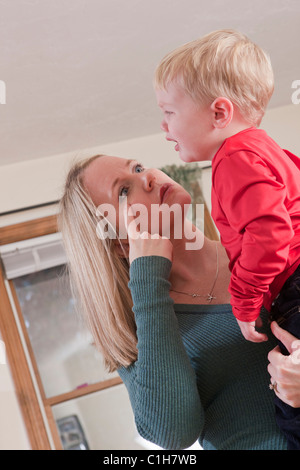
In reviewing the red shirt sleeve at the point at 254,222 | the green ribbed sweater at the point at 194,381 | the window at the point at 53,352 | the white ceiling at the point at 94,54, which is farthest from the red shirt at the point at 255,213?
the window at the point at 53,352

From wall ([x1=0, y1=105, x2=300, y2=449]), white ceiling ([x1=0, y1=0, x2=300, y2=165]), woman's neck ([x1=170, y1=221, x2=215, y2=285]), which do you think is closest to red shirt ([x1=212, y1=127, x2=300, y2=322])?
woman's neck ([x1=170, y1=221, x2=215, y2=285])

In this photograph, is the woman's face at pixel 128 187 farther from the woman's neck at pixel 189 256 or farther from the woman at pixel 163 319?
the woman's neck at pixel 189 256

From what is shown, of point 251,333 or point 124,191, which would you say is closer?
point 251,333

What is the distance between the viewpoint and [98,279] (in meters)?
1.16

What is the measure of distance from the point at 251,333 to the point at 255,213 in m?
0.21

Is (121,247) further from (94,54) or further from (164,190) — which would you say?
(94,54)

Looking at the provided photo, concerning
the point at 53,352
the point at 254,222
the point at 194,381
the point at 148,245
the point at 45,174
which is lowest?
the point at 53,352

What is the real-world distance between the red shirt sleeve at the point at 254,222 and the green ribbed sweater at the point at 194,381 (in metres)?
0.12

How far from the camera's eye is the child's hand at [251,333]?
36.8 inches

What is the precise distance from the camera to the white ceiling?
2.34 meters

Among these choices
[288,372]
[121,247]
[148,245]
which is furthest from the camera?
[121,247]

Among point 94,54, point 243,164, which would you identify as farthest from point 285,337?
point 94,54

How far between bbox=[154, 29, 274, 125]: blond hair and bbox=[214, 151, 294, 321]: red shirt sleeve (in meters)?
0.15

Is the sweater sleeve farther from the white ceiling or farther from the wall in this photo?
the wall
